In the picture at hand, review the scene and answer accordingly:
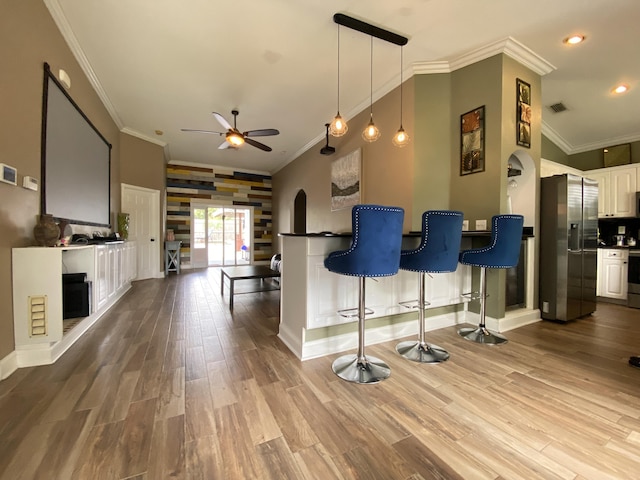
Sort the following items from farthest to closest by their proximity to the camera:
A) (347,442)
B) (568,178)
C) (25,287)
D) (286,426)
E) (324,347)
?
(568,178), (324,347), (25,287), (286,426), (347,442)

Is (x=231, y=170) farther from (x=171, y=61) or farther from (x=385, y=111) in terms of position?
(x=385, y=111)

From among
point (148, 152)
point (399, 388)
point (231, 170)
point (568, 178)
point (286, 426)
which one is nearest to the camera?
point (286, 426)

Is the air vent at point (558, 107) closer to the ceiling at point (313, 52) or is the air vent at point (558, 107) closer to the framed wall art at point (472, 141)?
the ceiling at point (313, 52)

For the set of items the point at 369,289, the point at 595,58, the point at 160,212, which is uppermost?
the point at 595,58

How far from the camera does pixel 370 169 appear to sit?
4.21 meters

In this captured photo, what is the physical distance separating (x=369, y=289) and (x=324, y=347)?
0.68 meters

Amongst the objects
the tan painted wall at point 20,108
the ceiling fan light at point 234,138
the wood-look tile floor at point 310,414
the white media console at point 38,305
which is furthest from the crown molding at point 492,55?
the white media console at point 38,305

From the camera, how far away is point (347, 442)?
1.35m

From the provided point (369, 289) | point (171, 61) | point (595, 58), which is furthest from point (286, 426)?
point (595, 58)

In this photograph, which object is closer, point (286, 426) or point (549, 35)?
point (286, 426)

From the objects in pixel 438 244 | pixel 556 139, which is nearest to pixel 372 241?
pixel 438 244

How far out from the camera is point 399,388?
1824mm

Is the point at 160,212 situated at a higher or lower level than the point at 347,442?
higher

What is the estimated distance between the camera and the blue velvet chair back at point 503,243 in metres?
2.48
